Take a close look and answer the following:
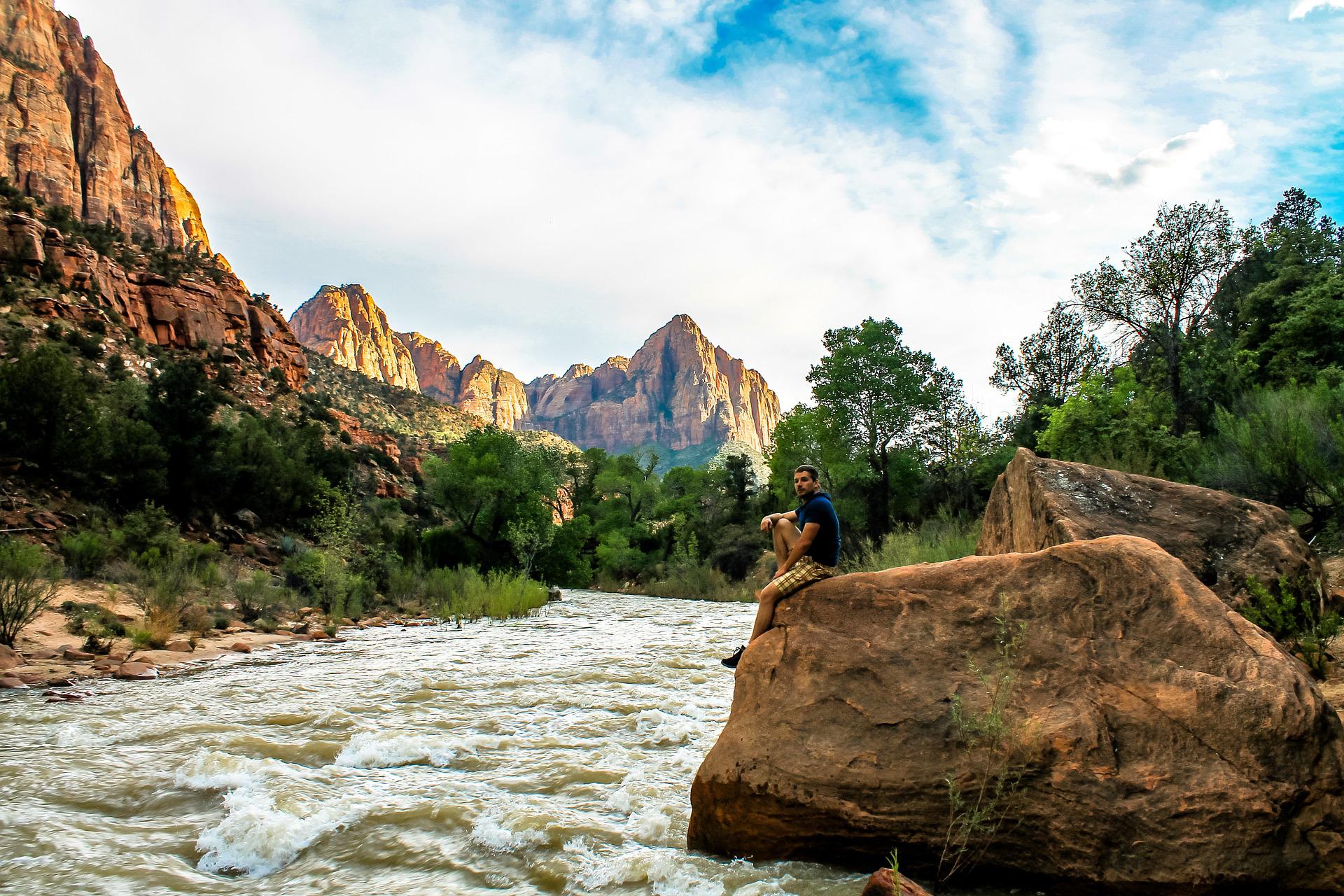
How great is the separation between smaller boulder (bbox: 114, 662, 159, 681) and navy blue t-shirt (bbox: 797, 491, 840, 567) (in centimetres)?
840

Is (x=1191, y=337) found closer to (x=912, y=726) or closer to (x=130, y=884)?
(x=912, y=726)

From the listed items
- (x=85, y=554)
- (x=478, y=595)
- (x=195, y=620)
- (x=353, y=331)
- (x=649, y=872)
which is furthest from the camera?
(x=353, y=331)

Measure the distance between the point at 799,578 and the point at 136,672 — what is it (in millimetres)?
8575

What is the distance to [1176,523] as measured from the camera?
6.60m

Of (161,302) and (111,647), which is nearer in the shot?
(111,647)

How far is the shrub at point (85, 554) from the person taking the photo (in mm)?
14172

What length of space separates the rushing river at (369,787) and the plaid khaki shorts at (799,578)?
1449mm

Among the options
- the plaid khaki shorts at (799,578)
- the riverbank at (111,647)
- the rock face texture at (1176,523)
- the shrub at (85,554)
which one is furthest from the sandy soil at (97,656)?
the rock face texture at (1176,523)

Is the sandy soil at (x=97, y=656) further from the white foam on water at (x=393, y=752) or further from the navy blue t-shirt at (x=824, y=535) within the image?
the navy blue t-shirt at (x=824, y=535)

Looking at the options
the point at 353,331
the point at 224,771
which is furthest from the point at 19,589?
the point at 353,331

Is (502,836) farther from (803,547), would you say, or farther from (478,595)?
(478,595)

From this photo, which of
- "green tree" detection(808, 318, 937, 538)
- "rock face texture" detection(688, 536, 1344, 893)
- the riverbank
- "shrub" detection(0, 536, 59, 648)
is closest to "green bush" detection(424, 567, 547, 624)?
the riverbank

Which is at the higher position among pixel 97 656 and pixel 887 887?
pixel 887 887

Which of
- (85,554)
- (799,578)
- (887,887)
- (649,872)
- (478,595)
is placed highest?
(799,578)
